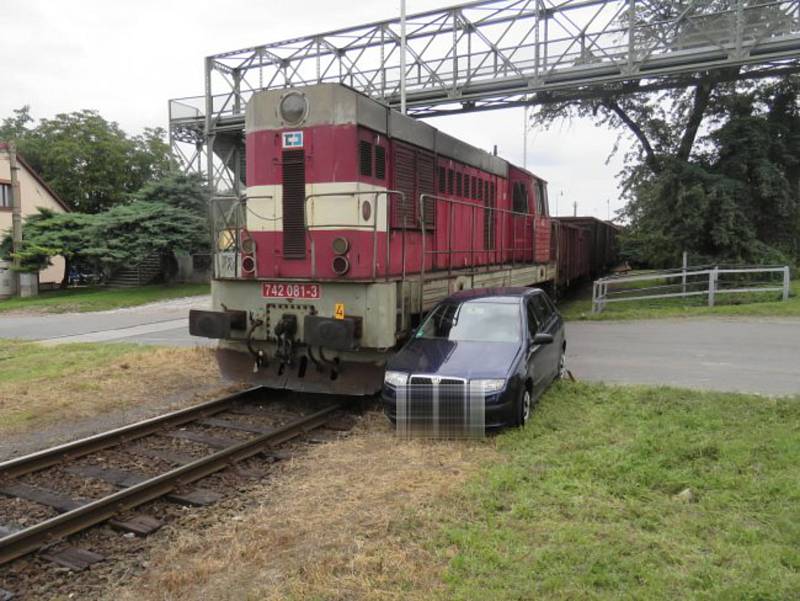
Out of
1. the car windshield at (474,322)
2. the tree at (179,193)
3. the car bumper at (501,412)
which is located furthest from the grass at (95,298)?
the car bumper at (501,412)

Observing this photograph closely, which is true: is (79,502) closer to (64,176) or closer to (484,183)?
(484,183)

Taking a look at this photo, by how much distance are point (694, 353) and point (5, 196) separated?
36.1 m

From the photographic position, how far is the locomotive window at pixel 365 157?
26.2ft

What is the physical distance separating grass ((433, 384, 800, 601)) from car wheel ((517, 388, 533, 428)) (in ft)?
0.48

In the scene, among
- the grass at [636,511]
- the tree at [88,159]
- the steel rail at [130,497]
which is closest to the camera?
the grass at [636,511]

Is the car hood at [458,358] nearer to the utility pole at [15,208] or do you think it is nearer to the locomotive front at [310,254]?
the locomotive front at [310,254]

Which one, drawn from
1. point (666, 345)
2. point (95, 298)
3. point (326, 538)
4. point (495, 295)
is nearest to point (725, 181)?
point (666, 345)

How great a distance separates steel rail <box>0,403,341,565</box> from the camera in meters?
4.31

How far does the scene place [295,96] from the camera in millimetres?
8070

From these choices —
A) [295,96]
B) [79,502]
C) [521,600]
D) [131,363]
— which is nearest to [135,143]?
[131,363]

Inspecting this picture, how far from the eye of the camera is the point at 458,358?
6844 mm

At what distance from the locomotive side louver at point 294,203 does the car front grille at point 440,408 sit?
2.79 metres

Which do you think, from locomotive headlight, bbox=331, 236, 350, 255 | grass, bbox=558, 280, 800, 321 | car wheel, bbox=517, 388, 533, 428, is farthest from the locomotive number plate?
grass, bbox=558, 280, 800, 321

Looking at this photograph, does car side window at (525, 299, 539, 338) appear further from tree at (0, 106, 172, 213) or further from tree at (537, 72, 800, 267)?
tree at (0, 106, 172, 213)
